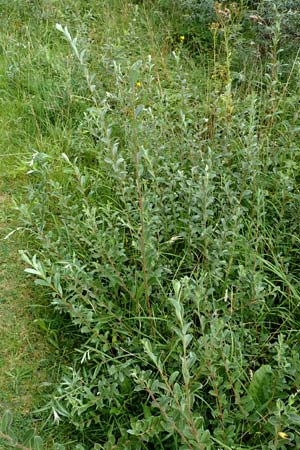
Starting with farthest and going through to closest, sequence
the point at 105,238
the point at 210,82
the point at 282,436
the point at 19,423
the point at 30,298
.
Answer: the point at 210,82, the point at 30,298, the point at 105,238, the point at 19,423, the point at 282,436

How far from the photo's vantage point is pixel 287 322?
2.57 metres

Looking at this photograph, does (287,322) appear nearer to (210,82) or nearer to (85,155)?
(85,155)

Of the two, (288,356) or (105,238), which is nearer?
(288,356)

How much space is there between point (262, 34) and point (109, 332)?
305 cm

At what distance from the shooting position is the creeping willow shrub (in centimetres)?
206

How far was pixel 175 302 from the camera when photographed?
158 centimetres

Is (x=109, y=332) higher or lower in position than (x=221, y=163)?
lower

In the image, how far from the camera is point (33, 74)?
4430mm

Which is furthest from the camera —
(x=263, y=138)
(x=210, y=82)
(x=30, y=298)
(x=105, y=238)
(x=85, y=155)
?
(x=210, y=82)

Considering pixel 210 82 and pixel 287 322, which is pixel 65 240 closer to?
pixel 287 322

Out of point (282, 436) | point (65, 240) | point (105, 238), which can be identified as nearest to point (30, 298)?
point (65, 240)

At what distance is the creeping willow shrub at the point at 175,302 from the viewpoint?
2059 millimetres

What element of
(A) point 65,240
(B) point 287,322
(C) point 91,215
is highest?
(C) point 91,215

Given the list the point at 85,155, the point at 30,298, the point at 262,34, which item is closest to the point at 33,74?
the point at 85,155
